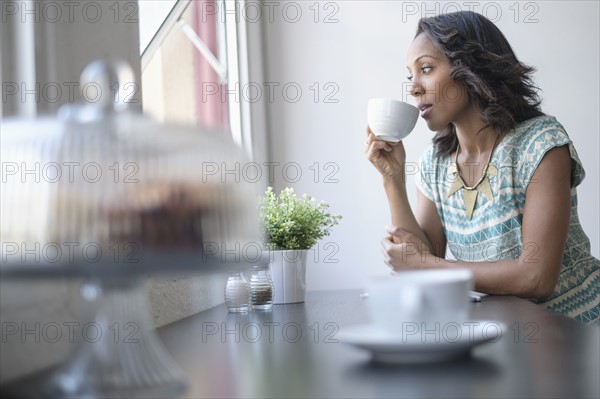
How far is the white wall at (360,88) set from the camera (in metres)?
3.09

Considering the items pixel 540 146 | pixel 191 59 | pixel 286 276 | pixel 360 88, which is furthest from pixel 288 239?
pixel 360 88

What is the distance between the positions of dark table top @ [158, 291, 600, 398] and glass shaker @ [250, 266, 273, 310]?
286 mm

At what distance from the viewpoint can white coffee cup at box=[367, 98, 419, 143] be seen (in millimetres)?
1786

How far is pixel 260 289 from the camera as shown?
157cm

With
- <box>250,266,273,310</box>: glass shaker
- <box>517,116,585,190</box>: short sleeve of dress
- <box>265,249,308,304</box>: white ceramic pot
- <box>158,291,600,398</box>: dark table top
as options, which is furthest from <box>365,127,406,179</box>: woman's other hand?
<box>158,291,600,398</box>: dark table top

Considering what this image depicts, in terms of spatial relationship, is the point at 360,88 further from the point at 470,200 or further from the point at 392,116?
the point at 392,116

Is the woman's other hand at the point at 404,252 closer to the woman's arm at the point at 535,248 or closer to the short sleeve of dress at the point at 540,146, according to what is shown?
the woman's arm at the point at 535,248

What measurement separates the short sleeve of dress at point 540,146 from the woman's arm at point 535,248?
0.05 feet

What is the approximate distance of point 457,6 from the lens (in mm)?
3143

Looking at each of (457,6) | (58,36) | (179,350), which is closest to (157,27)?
(457,6)

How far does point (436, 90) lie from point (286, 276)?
2.36 ft

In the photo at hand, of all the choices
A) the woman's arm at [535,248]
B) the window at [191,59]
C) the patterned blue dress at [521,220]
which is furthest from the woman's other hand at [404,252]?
the window at [191,59]

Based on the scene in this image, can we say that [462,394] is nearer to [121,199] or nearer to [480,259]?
[121,199]

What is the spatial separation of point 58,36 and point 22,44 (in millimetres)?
67
